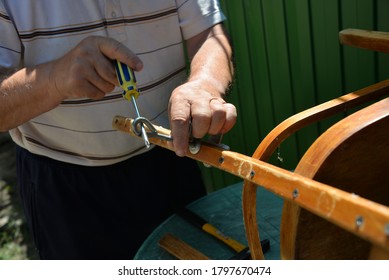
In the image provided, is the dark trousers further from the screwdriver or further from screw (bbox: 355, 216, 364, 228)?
screw (bbox: 355, 216, 364, 228)

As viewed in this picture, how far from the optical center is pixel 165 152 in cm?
162

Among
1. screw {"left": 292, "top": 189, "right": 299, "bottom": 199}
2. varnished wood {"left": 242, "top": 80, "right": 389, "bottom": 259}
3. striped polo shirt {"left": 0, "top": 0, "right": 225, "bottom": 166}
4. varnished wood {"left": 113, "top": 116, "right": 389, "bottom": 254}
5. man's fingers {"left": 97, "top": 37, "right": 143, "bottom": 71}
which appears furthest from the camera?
striped polo shirt {"left": 0, "top": 0, "right": 225, "bottom": 166}

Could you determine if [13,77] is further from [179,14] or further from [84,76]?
[179,14]

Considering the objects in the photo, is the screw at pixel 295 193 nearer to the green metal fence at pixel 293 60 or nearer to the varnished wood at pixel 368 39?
the varnished wood at pixel 368 39

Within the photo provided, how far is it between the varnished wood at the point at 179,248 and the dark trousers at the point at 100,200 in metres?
0.25

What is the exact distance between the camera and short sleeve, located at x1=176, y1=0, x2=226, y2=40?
1455 millimetres

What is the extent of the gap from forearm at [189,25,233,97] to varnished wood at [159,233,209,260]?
42cm

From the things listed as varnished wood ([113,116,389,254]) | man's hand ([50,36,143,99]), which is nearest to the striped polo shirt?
man's hand ([50,36,143,99])

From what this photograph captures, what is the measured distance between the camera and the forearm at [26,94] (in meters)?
1.16

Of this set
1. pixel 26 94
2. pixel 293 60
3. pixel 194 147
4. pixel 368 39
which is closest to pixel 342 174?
pixel 194 147

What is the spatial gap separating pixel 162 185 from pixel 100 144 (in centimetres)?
28

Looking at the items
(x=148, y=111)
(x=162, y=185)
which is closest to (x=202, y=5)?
(x=148, y=111)

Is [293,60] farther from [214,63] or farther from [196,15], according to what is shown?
[214,63]

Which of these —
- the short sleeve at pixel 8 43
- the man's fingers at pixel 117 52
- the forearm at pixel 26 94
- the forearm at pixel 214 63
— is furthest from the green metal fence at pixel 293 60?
the short sleeve at pixel 8 43
